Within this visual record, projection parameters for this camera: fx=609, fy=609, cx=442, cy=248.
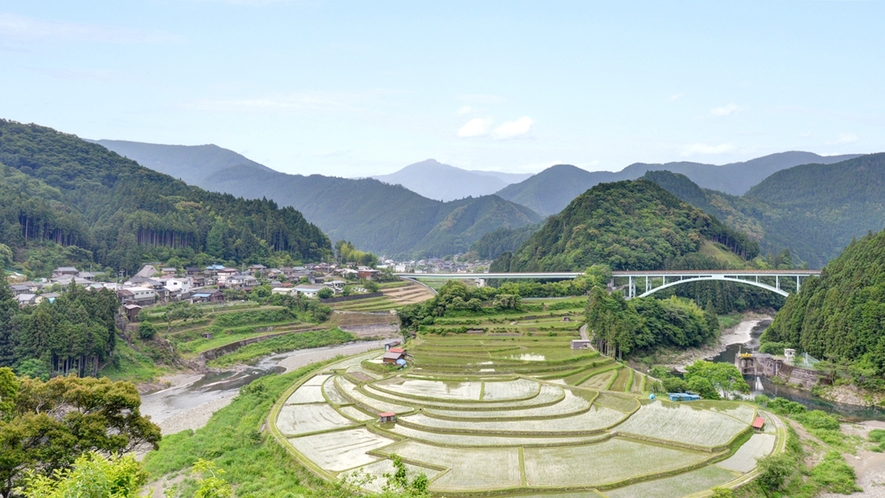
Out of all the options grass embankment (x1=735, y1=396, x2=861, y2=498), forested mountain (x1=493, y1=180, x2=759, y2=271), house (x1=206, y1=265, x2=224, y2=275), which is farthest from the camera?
forested mountain (x1=493, y1=180, x2=759, y2=271)

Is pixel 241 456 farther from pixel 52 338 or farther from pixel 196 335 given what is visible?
pixel 196 335

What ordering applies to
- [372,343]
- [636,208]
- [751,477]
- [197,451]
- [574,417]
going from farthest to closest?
[636,208] < [372,343] < [574,417] < [197,451] < [751,477]

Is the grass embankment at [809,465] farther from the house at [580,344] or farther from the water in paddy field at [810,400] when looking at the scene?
the house at [580,344]

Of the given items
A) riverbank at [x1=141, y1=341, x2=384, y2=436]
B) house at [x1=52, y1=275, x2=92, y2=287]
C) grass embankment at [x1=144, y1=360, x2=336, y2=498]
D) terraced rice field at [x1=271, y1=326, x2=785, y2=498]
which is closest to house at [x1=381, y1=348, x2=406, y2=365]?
terraced rice field at [x1=271, y1=326, x2=785, y2=498]

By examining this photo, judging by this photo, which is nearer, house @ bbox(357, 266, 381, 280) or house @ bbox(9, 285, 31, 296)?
house @ bbox(9, 285, 31, 296)

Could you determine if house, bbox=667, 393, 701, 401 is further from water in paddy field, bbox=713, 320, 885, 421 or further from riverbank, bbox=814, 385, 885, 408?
riverbank, bbox=814, 385, 885, 408

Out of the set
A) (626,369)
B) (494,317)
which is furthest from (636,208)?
(626,369)

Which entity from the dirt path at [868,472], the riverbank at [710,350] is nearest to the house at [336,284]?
the riverbank at [710,350]

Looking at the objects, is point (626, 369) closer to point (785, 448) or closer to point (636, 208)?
point (785, 448)
